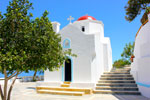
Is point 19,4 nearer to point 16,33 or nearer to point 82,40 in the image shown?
point 16,33

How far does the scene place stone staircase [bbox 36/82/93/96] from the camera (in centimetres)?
991

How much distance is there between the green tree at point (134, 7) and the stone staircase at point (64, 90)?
9.72m

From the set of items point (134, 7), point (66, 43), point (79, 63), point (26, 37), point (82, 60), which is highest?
point (134, 7)

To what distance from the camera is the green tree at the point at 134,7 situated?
47.0 ft

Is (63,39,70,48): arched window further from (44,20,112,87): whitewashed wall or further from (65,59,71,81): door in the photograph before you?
(65,59,71,81): door

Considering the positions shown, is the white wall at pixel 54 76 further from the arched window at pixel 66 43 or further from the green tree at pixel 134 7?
the green tree at pixel 134 7

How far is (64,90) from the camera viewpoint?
10.8m

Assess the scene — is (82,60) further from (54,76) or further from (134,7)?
(134,7)

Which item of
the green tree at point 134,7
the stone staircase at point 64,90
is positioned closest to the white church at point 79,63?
the stone staircase at point 64,90

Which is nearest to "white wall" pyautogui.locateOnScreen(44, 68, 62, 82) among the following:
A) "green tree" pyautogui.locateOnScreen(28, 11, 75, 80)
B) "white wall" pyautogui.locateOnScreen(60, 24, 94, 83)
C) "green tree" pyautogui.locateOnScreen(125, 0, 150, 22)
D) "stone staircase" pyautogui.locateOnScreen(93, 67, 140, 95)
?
"white wall" pyautogui.locateOnScreen(60, 24, 94, 83)

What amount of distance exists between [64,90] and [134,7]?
37.1 feet

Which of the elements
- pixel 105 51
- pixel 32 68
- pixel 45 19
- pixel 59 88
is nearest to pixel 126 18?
pixel 105 51

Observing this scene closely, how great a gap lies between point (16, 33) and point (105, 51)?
12.3m

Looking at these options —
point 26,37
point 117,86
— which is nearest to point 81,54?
point 117,86
